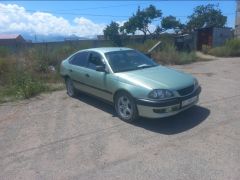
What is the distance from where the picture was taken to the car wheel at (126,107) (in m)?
6.13

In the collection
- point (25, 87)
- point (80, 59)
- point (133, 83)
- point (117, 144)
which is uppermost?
point (80, 59)

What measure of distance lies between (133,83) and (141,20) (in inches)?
1960

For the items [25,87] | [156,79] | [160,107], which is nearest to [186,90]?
[156,79]

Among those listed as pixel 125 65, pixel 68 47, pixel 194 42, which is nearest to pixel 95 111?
pixel 125 65

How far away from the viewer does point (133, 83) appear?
614 cm

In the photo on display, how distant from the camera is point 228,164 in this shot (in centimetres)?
436

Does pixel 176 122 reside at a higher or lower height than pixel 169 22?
lower

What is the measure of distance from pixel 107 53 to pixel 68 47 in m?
9.36

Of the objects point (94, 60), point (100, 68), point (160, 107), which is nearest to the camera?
point (160, 107)

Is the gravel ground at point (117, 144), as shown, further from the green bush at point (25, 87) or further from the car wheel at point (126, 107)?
the green bush at point (25, 87)

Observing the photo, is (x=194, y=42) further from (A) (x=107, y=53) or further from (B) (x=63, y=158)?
(B) (x=63, y=158)

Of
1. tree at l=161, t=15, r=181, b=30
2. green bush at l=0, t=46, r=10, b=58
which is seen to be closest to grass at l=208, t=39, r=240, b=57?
green bush at l=0, t=46, r=10, b=58

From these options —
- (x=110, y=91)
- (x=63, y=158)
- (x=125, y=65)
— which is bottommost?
(x=63, y=158)

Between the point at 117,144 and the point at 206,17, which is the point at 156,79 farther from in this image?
the point at 206,17
